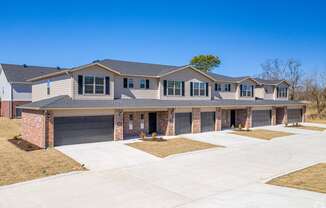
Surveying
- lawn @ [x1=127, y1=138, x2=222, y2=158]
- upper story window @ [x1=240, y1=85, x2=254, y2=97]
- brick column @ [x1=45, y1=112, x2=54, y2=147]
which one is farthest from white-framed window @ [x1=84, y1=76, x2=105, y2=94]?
upper story window @ [x1=240, y1=85, x2=254, y2=97]

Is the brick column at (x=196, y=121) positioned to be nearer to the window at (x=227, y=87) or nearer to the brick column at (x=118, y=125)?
the brick column at (x=118, y=125)

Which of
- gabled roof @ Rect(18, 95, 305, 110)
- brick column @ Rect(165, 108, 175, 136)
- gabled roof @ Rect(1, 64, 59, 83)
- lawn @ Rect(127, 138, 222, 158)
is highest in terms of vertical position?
gabled roof @ Rect(1, 64, 59, 83)

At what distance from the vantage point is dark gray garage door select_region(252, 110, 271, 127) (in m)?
30.9

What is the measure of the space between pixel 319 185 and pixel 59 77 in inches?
723

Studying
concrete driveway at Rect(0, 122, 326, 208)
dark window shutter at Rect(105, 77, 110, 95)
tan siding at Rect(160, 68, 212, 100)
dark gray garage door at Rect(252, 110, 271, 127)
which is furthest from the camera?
dark gray garage door at Rect(252, 110, 271, 127)

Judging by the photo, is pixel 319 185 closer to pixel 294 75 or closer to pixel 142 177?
pixel 142 177

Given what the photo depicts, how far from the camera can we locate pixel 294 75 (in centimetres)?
6044

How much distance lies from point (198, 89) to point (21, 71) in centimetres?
2492

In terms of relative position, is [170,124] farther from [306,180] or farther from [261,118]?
[261,118]

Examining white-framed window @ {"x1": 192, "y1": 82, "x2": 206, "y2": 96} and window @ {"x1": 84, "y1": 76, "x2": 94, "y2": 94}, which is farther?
white-framed window @ {"x1": 192, "y1": 82, "x2": 206, "y2": 96}

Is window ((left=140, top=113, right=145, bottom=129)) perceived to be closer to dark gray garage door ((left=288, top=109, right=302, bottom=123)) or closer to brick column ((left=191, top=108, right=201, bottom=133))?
brick column ((left=191, top=108, right=201, bottom=133))

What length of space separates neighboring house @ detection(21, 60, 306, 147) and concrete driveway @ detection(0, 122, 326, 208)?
22.1 ft

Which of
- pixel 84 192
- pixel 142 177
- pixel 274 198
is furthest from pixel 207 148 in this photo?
pixel 84 192

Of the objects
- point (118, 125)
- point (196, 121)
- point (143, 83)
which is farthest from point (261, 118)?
point (118, 125)
